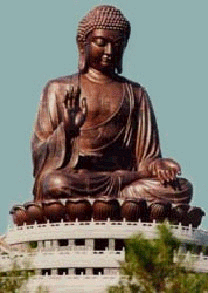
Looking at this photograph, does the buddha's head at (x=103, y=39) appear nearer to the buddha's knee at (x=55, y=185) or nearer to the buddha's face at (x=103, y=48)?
the buddha's face at (x=103, y=48)

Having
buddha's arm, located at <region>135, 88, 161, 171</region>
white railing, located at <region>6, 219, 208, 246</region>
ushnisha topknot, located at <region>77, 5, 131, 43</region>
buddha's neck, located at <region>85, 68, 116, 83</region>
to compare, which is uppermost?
ushnisha topknot, located at <region>77, 5, 131, 43</region>

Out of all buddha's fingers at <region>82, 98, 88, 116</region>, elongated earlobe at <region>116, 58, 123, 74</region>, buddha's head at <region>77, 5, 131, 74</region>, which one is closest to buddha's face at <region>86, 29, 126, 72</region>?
buddha's head at <region>77, 5, 131, 74</region>

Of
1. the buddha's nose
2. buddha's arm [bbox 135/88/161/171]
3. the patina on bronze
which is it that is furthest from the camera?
the buddha's nose

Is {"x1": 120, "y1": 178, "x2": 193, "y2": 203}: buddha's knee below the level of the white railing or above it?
above

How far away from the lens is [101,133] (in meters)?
37.8

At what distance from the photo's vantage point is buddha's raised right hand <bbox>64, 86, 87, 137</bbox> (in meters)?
36.1

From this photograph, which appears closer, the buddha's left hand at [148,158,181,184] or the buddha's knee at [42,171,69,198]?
the buddha's knee at [42,171,69,198]

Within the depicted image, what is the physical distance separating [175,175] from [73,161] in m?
2.54

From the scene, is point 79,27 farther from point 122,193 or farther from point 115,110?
point 122,193

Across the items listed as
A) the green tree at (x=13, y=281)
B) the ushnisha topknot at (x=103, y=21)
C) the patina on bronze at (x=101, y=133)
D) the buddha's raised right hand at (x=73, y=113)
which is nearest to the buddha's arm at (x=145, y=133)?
the patina on bronze at (x=101, y=133)

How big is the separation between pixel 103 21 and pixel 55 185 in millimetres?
5219

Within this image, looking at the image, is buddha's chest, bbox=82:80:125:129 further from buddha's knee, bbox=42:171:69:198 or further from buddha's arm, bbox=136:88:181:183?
buddha's knee, bbox=42:171:69:198

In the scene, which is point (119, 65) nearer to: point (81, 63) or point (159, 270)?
point (81, 63)

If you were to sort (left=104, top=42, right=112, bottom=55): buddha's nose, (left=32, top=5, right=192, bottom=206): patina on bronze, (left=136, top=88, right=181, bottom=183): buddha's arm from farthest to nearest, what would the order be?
(left=104, top=42, right=112, bottom=55): buddha's nose → (left=136, top=88, right=181, bottom=183): buddha's arm → (left=32, top=5, right=192, bottom=206): patina on bronze
